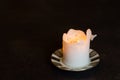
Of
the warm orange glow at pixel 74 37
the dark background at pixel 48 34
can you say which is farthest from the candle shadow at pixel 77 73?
the warm orange glow at pixel 74 37

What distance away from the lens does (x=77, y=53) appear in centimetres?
105

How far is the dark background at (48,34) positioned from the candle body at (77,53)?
4 centimetres

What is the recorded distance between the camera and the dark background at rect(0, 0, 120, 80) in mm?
1058

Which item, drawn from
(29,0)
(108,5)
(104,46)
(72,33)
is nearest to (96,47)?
(104,46)

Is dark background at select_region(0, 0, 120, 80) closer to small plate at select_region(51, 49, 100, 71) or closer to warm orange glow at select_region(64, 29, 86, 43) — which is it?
Result: small plate at select_region(51, 49, 100, 71)

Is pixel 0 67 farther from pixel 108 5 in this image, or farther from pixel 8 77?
pixel 108 5

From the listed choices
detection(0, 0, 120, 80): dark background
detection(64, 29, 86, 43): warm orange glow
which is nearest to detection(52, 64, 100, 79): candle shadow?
detection(0, 0, 120, 80): dark background

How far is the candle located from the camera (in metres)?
1.04

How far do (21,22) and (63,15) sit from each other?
9.0 inches

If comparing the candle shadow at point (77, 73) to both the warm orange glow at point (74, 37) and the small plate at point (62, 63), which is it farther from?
the warm orange glow at point (74, 37)

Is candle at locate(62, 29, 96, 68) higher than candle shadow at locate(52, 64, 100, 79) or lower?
higher

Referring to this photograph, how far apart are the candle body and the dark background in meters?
0.04

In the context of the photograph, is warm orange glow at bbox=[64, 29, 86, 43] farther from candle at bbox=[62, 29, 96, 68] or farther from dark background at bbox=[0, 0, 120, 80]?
dark background at bbox=[0, 0, 120, 80]

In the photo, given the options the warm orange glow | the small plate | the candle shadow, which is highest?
the warm orange glow
